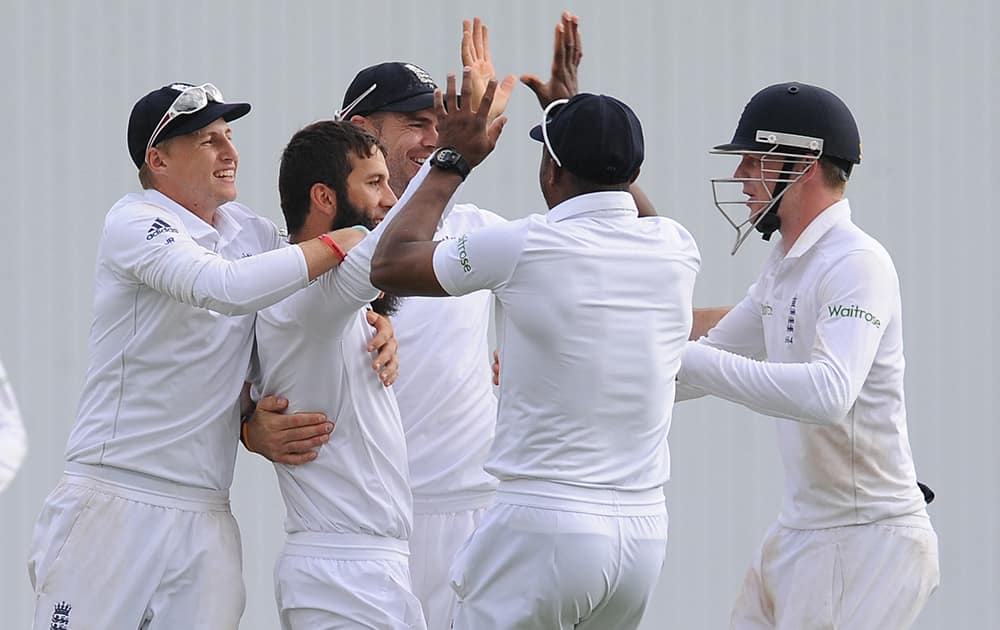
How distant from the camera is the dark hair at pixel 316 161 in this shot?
18.1 feet

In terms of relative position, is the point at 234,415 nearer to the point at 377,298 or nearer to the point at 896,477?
the point at 377,298

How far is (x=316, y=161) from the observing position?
5520 millimetres

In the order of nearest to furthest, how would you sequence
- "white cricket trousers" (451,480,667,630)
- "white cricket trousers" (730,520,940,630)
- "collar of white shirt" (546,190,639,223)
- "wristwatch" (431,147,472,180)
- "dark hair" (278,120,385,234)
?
"white cricket trousers" (451,480,667,630)
"collar of white shirt" (546,190,639,223)
"wristwatch" (431,147,472,180)
"dark hair" (278,120,385,234)
"white cricket trousers" (730,520,940,630)

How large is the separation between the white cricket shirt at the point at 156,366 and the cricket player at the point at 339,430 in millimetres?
163

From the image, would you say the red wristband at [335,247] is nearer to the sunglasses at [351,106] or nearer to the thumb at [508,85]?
the thumb at [508,85]

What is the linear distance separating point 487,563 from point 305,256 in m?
1.14

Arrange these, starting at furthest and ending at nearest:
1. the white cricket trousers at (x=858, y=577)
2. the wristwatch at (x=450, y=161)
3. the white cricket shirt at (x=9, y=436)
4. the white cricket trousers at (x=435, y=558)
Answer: the white cricket trousers at (x=435, y=558) → the white cricket trousers at (x=858, y=577) → the wristwatch at (x=450, y=161) → the white cricket shirt at (x=9, y=436)

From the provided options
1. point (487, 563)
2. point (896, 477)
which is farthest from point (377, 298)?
point (896, 477)

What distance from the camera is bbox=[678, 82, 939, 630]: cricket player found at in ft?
17.5

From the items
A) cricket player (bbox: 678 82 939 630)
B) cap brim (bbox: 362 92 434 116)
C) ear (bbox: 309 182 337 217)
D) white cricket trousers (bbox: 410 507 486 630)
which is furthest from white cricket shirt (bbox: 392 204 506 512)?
cricket player (bbox: 678 82 939 630)

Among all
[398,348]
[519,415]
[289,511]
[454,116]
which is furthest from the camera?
[398,348]

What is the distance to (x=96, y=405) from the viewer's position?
5.57m

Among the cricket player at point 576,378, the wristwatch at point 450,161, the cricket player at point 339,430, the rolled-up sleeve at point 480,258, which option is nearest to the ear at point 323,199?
the cricket player at point 339,430

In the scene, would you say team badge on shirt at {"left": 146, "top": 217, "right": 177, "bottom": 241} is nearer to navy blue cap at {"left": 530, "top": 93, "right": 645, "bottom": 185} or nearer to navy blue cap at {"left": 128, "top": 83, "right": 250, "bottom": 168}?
navy blue cap at {"left": 128, "top": 83, "right": 250, "bottom": 168}
